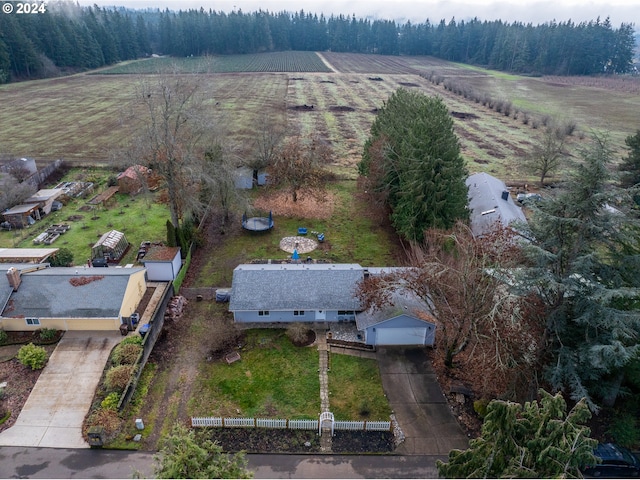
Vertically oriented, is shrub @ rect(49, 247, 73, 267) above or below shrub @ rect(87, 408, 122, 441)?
above

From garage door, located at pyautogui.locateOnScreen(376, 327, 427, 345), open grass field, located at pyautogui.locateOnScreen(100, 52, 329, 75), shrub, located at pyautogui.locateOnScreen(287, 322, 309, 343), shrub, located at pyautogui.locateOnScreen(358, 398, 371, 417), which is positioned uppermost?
open grass field, located at pyautogui.locateOnScreen(100, 52, 329, 75)

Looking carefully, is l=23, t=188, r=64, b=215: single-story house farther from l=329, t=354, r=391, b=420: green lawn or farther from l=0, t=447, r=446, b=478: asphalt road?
l=329, t=354, r=391, b=420: green lawn

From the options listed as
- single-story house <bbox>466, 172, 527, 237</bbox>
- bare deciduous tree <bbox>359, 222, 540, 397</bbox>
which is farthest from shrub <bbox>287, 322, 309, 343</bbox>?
single-story house <bbox>466, 172, 527, 237</bbox>

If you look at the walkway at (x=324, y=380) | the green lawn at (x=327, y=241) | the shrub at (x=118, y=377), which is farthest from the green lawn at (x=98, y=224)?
the walkway at (x=324, y=380)

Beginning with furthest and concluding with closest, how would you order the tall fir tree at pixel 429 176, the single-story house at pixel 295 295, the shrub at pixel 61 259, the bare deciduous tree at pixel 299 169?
the bare deciduous tree at pixel 299 169 → the shrub at pixel 61 259 → the tall fir tree at pixel 429 176 → the single-story house at pixel 295 295

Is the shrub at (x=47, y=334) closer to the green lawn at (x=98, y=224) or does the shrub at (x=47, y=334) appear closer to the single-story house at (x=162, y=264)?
the single-story house at (x=162, y=264)

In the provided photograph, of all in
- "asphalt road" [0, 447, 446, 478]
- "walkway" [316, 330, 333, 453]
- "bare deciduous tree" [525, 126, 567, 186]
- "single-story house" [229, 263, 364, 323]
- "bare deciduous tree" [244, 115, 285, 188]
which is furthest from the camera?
"bare deciduous tree" [525, 126, 567, 186]

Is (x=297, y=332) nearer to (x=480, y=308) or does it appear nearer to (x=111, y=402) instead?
(x=111, y=402)
